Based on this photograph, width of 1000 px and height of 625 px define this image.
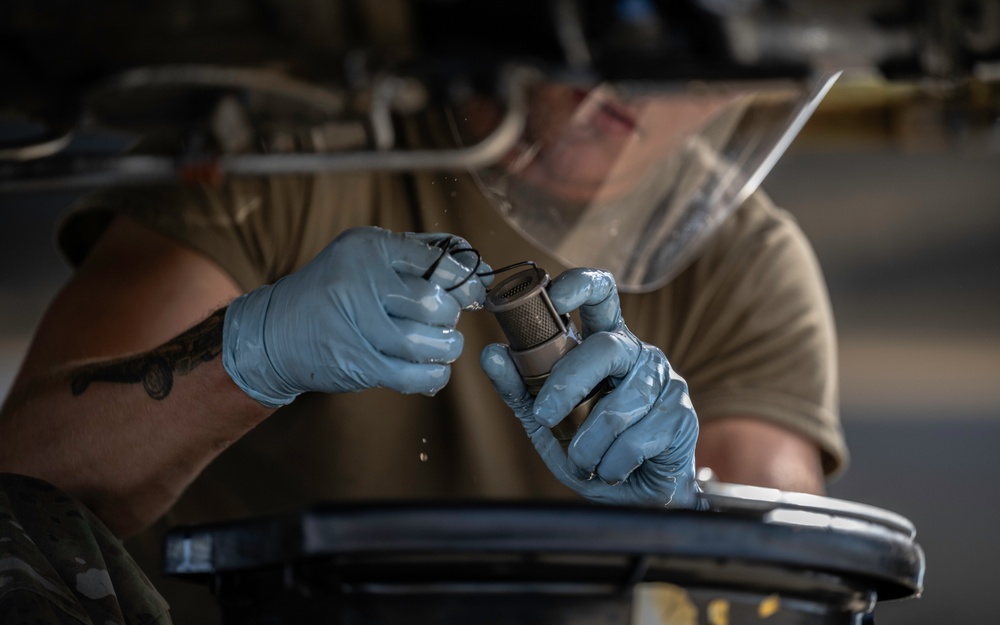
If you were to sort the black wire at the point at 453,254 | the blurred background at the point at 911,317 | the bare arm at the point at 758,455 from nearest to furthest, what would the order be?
the black wire at the point at 453,254 < the bare arm at the point at 758,455 < the blurred background at the point at 911,317

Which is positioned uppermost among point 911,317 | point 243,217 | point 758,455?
point 243,217

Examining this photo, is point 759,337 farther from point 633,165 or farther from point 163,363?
point 163,363

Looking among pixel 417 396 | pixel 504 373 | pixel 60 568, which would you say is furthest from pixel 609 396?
A: pixel 417 396

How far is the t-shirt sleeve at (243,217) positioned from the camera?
1.32m

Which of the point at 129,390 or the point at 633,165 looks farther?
the point at 633,165

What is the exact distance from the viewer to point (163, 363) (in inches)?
41.6

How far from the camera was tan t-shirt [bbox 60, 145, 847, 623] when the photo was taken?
1.36 m

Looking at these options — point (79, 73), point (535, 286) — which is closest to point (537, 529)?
point (535, 286)

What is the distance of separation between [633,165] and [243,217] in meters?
0.55

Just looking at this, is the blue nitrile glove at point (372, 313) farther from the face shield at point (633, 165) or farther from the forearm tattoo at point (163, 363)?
the face shield at point (633, 165)

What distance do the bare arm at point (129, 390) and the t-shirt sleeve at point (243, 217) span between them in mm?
29

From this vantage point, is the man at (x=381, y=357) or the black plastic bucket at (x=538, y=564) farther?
the man at (x=381, y=357)

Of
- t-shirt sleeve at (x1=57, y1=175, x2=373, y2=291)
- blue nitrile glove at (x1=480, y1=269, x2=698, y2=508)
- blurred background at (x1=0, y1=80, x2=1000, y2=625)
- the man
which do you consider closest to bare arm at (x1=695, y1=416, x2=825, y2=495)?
the man

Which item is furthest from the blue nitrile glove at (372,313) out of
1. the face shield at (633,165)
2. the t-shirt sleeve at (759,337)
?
the t-shirt sleeve at (759,337)
